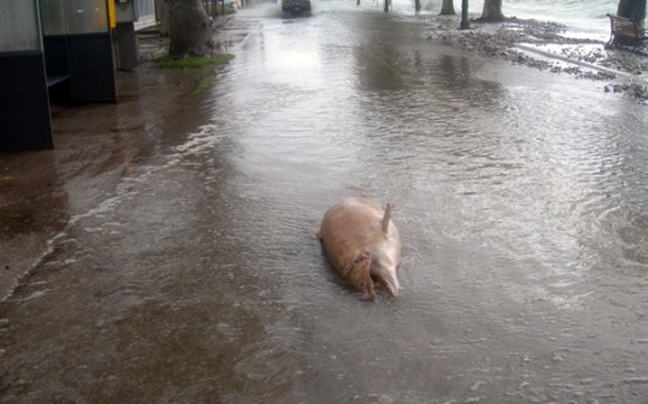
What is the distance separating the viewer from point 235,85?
13398 mm

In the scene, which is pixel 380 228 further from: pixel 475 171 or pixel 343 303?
pixel 475 171

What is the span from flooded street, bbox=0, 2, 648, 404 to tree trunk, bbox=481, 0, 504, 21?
818 inches

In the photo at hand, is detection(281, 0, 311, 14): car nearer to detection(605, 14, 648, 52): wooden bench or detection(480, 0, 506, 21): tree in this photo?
detection(480, 0, 506, 21): tree

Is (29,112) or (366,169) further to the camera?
(29,112)

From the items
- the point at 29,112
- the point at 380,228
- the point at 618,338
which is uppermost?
the point at 29,112

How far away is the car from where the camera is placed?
43688mm

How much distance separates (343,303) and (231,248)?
1.29 metres

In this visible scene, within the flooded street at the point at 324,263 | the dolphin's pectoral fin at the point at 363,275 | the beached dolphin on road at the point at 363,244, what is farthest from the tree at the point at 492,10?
the dolphin's pectoral fin at the point at 363,275

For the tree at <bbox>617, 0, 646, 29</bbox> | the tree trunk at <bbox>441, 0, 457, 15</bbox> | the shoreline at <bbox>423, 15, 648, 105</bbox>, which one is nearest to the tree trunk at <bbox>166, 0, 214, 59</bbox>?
the shoreline at <bbox>423, 15, 648, 105</bbox>

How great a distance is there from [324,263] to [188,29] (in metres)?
13.4

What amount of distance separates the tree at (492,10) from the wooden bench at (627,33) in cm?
1146

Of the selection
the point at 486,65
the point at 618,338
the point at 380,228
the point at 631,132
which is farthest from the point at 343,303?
the point at 486,65

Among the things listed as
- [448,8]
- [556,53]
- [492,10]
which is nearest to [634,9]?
[556,53]

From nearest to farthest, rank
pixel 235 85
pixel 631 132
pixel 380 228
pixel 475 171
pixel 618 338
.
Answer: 1. pixel 618 338
2. pixel 380 228
3. pixel 475 171
4. pixel 631 132
5. pixel 235 85
